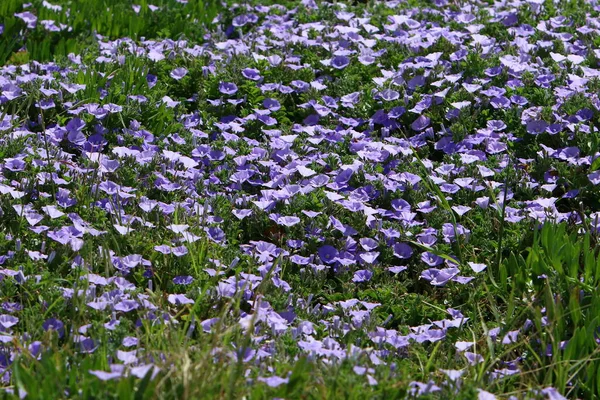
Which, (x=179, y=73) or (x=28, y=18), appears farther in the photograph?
(x=28, y=18)

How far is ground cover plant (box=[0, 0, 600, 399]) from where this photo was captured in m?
2.89

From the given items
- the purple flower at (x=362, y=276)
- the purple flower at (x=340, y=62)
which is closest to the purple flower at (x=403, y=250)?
the purple flower at (x=362, y=276)

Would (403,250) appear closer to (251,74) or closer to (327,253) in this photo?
(327,253)

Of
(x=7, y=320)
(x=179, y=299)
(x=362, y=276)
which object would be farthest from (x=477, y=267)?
(x=7, y=320)

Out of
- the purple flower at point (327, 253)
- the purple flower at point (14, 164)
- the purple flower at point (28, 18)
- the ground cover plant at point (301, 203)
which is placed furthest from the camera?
the purple flower at point (28, 18)

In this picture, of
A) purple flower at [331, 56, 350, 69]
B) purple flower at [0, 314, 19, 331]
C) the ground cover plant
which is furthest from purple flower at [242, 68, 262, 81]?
purple flower at [0, 314, 19, 331]

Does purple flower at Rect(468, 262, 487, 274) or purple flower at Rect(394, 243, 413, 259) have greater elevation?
purple flower at Rect(468, 262, 487, 274)

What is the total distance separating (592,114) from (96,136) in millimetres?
2593

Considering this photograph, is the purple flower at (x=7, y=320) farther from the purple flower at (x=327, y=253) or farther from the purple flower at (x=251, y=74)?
the purple flower at (x=251, y=74)

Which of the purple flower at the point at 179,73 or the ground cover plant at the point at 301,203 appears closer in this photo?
the ground cover plant at the point at 301,203

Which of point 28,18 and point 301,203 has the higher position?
point 28,18

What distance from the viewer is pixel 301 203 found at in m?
3.96

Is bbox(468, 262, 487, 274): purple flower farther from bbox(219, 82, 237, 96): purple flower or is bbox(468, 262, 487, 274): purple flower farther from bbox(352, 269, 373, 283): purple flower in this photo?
bbox(219, 82, 237, 96): purple flower

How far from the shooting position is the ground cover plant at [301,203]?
114 inches
